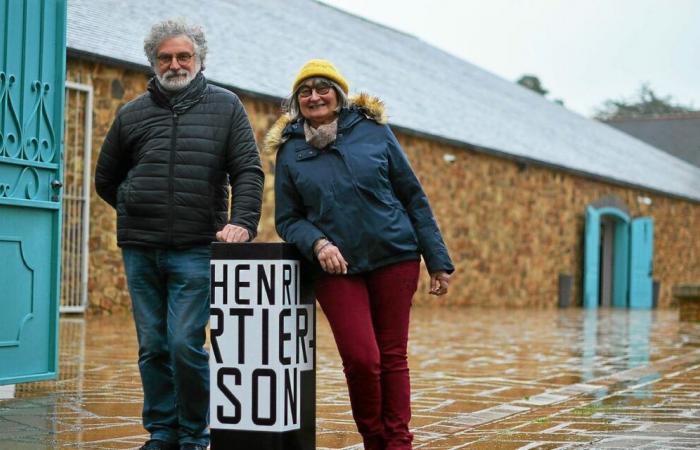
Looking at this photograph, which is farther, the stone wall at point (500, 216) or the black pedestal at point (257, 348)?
the stone wall at point (500, 216)

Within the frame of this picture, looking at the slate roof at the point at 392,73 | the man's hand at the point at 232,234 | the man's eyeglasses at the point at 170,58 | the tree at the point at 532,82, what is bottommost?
the man's hand at the point at 232,234

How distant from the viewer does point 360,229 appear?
4105mm

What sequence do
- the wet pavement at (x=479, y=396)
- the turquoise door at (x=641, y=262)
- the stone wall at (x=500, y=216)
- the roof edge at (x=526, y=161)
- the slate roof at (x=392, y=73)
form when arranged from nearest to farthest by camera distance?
the wet pavement at (x=479, y=396), the slate roof at (x=392, y=73), the roof edge at (x=526, y=161), the stone wall at (x=500, y=216), the turquoise door at (x=641, y=262)

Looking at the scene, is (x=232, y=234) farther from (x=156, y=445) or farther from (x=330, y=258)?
(x=156, y=445)

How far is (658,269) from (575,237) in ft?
16.0

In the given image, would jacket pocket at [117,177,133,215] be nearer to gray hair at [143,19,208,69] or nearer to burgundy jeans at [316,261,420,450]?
gray hair at [143,19,208,69]

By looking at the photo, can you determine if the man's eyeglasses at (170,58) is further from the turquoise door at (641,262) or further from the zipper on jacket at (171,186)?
the turquoise door at (641,262)

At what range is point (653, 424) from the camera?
5.43 metres

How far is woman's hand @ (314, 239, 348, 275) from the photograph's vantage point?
4.00 metres

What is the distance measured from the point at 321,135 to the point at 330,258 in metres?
0.47

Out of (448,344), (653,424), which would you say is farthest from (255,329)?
(448,344)

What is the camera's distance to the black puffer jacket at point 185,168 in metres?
4.40

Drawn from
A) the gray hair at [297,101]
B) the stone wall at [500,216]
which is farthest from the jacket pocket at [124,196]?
the stone wall at [500,216]

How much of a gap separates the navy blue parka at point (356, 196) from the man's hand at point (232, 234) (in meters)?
0.13
